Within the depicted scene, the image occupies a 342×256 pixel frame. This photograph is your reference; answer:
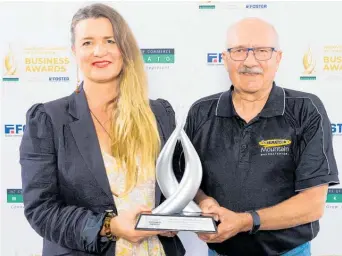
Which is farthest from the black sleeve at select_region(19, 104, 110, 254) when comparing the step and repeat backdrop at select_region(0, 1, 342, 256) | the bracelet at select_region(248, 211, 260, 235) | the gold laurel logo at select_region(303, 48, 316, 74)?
the gold laurel logo at select_region(303, 48, 316, 74)

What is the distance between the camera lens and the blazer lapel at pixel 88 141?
1.38m

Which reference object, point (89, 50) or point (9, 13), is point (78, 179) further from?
point (9, 13)

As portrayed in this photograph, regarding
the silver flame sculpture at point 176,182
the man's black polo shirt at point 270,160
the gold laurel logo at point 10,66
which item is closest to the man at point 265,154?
the man's black polo shirt at point 270,160

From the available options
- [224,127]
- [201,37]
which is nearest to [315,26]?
[201,37]

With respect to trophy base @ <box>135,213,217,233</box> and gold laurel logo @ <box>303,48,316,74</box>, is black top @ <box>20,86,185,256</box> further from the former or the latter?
gold laurel logo @ <box>303,48,316,74</box>

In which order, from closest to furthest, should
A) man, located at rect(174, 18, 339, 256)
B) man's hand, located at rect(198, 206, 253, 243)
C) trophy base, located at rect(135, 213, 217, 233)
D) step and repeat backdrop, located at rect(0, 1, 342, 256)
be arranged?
trophy base, located at rect(135, 213, 217, 233) < man's hand, located at rect(198, 206, 253, 243) < man, located at rect(174, 18, 339, 256) < step and repeat backdrop, located at rect(0, 1, 342, 256)

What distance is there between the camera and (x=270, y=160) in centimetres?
155

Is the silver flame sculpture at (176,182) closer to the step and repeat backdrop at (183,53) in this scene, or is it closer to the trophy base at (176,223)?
the trophy base at (176,223)

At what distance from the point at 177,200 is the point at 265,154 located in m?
0.38

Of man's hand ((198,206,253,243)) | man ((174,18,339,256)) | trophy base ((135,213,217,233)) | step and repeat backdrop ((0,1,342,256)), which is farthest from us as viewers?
step and repeat backdrop ((0,1,342,256))

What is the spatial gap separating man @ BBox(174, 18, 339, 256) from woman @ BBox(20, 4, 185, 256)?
22cm

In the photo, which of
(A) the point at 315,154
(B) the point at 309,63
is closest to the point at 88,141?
(A) the point at 315,154

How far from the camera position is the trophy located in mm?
1289

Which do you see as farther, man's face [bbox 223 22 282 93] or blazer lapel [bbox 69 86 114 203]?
man's face [bbox 223 22 282 93]
